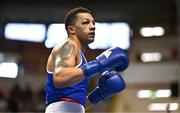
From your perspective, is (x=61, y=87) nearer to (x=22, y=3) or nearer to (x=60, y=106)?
(x=60, y=106)

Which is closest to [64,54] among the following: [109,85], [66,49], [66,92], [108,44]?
[66,49]

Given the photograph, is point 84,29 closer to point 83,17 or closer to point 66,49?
point 83,17

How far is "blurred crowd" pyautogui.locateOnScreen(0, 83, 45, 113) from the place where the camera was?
10.1 metres

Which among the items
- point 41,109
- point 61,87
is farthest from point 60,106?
point 41,109

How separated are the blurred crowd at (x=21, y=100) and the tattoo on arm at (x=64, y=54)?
784cm

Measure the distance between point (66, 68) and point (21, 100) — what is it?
8443 mm

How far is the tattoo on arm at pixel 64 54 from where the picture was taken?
2224 millimetres

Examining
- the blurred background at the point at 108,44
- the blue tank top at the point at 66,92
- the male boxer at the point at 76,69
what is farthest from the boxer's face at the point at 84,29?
the blurred background at the point at 108,44

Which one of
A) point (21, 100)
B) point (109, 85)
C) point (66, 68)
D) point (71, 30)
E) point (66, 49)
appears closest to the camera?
point (66, 68)

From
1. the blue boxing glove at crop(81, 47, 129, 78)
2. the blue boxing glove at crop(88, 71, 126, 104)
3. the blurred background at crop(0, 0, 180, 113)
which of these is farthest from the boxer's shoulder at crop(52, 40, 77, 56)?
the blurred background at crop(0, 0, 180, 113)

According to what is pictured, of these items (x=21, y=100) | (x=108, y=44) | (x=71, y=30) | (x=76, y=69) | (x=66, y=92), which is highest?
(x=71, y=30)

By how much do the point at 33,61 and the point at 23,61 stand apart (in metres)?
0.27

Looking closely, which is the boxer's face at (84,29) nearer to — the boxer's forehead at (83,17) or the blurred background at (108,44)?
the boxer's forehead at (83,17)

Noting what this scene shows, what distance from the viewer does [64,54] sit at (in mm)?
2264
